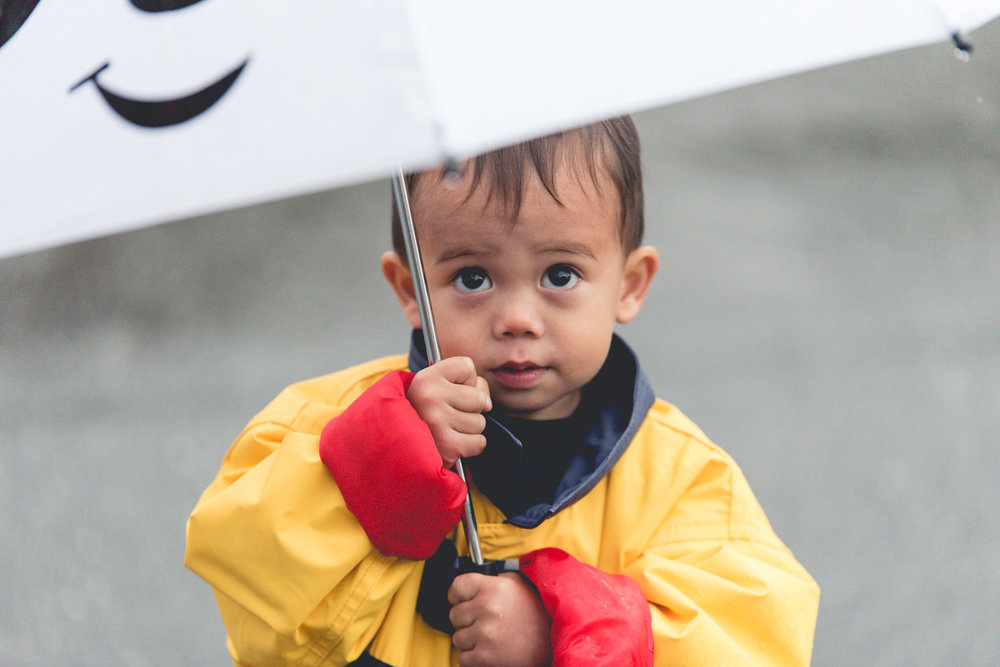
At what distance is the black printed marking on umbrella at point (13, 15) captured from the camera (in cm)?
76

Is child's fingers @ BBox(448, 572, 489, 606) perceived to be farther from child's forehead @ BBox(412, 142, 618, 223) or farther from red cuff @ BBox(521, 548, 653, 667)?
child's forehead @ BBox(412, 142, 618, 223)

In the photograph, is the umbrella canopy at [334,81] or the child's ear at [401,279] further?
the child's ear at [401,279]

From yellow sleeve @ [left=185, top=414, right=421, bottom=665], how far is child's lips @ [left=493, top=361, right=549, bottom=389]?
0.20 metres

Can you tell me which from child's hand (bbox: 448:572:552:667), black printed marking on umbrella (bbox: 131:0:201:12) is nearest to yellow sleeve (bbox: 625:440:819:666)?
child's hand (bbox: 448:572:552:667)

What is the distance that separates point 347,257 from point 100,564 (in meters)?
0.73

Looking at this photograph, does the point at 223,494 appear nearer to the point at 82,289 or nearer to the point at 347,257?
the point at 347,257

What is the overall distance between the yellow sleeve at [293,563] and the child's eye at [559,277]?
0.92 ft

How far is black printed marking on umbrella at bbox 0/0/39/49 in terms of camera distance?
0.76 meters

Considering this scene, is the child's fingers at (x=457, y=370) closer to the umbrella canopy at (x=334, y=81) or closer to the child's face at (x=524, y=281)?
the child's face at (x=524, y=281)

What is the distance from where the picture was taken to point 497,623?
904 mm

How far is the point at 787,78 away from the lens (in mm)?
1990

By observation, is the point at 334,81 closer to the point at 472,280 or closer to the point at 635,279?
the point at 472,280

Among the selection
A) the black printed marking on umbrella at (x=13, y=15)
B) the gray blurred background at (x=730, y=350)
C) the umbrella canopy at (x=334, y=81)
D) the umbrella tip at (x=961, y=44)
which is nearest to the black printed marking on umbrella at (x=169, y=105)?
the umbrella canopy at (x=334, y=81)

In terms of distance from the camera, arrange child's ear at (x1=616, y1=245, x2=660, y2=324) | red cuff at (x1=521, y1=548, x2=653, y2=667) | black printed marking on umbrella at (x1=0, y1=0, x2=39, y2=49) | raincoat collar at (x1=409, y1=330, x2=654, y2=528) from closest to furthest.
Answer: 1. black printed marking on umbrella at (x1=0, y1=0, x2=39, y2=49)
2. red cuff at (x1=521, y1=548, x2=653, y2=667)
3. raincoat collar at (x1=409, y1=330, x2=654, y2=528)
4. child's ear at (x1=616, y1=245, x2=660, y2=324)
